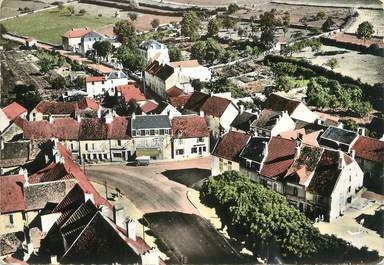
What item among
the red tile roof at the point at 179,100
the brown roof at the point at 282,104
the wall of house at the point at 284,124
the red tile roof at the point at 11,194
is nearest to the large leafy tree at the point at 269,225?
the red tile roof at the point at 11,194

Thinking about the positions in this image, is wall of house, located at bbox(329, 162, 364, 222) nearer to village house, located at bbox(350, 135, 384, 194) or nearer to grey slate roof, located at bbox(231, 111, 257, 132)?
village house, located at bbox(350, 135, 384, 194)

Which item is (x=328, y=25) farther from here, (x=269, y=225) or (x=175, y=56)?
(x=269, y=225)

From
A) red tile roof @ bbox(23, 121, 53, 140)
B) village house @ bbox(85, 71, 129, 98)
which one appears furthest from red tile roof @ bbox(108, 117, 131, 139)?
village house @ bbox(85, 71, 129, 98)

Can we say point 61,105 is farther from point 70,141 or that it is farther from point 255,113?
point 255,113

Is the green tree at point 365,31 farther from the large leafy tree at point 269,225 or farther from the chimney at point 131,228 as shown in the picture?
the chimney at point 131,228

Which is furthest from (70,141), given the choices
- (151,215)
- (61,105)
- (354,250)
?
(354,250)

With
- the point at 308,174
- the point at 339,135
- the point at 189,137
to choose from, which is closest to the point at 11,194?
the point at 189,137
